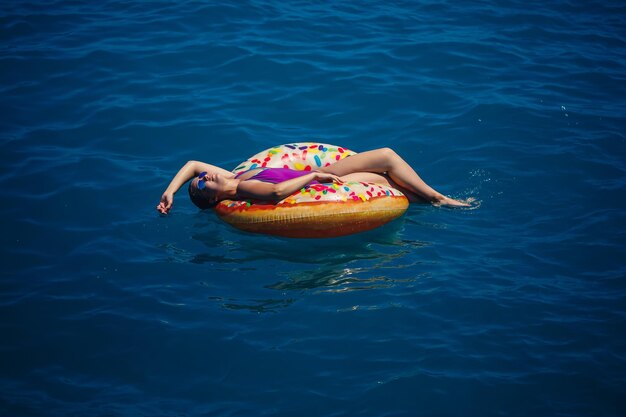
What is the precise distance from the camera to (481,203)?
23.8ft

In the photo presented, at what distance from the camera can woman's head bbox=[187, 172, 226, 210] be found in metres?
6.79

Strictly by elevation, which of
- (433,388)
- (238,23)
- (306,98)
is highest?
(238,23)

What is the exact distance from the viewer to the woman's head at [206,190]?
679cm

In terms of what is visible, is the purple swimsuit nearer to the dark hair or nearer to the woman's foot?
the dark hair

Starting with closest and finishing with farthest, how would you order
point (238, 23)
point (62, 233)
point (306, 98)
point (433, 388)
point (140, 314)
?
point (433, 388) < point (140, 314) < point (62, 233) < point (306, 98) < point (238, 23)

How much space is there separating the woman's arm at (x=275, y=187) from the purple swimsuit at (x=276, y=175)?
92 millimetres

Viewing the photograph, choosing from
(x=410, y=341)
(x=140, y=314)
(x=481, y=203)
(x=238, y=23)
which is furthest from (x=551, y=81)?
(x=140, y=314)

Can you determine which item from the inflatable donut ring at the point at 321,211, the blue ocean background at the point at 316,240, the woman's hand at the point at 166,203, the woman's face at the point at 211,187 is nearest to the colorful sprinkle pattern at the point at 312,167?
the inflatable donut ring at the point at 321,211

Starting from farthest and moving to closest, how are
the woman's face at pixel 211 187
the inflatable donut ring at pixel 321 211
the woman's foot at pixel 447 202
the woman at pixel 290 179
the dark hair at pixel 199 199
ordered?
the woman's foot at pixel 447 202 < the dark hair at pixel 199 199 < the woman's face at pixel 211 187 < the woman at pixel 290 179 < the inflatable donut ring at pixel 321 211

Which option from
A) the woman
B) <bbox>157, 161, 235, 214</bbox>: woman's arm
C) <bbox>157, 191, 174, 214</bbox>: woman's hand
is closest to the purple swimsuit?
the woman

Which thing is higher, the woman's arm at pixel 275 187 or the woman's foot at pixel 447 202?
the woman's arm at pixel 275 187

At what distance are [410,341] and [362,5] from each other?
A: 781 centimetres

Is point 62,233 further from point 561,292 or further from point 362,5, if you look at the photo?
point 362,5

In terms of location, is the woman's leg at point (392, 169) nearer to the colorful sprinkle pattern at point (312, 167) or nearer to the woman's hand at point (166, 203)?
the colorful sprinkle pattern at point (312, 167)
